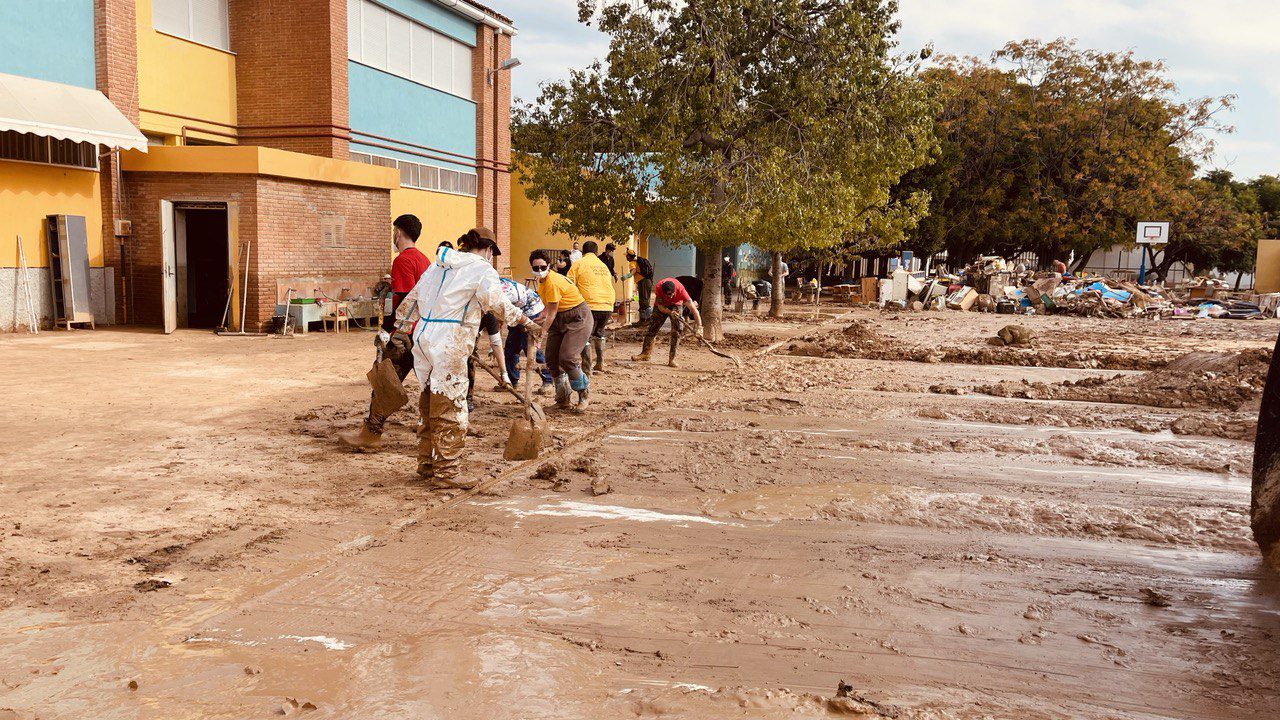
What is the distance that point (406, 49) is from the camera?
74.8ft

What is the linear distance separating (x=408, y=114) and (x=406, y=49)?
1.57 meters

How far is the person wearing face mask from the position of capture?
20.9ft

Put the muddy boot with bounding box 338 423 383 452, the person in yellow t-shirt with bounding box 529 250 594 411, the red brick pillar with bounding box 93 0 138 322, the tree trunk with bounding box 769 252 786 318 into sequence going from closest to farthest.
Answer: the muddy boot with bounding box 338 423 383 452, the person in yellow t-shirt with bounding box 529 250 594 411, the red brick pillar with bounding box 93 0 138 322, the tree trunk with bounding box 769 252 786 318

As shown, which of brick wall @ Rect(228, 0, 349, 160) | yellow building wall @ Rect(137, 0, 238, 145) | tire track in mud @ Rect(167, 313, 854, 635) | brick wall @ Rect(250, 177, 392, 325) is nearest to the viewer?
tire track in mud @ Rect(167, 313, 854, 635)

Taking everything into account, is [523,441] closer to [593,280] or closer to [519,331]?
[519,331]

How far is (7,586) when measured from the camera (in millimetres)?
4340

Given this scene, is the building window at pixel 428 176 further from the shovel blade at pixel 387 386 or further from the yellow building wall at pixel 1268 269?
the yellow building wall at pixel 1268 269

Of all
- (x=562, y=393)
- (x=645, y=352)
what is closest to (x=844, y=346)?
(x=645, y=352)

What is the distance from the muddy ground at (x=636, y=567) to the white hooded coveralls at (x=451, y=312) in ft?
2.54

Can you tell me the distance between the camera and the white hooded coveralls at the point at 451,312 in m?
6.37

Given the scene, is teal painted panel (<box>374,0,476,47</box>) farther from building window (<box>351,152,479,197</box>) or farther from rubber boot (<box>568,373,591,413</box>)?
rubber boot (<box>568,373,591,413</box>)

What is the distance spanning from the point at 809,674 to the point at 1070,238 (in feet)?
130

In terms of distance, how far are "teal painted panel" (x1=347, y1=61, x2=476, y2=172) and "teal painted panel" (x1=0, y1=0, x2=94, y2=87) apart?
5831mm

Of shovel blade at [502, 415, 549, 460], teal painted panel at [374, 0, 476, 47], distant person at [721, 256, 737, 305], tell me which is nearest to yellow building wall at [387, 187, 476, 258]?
teal painted panel at [374, 0, 476, 47]
